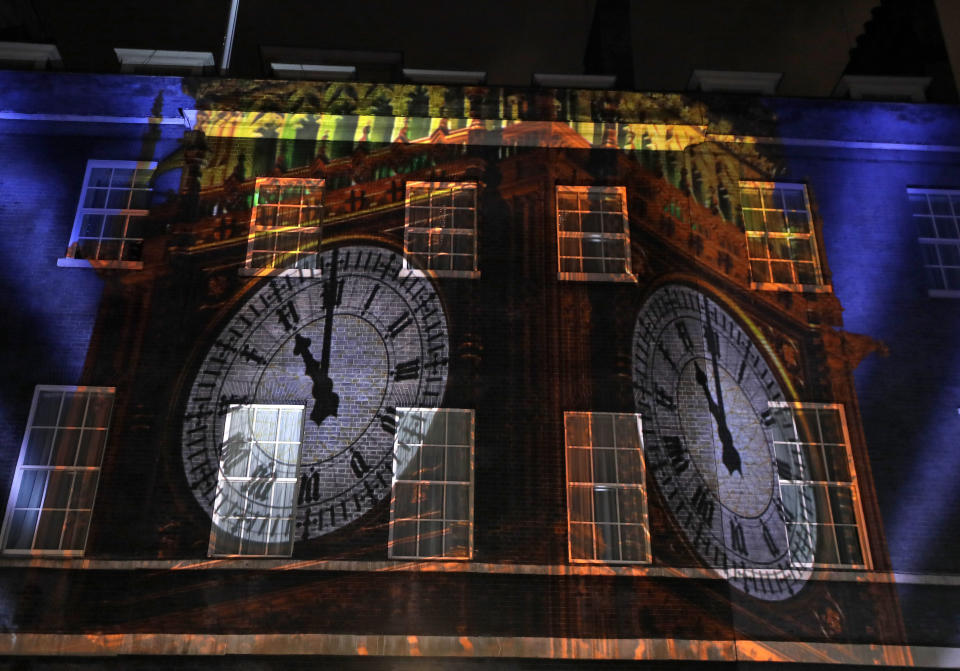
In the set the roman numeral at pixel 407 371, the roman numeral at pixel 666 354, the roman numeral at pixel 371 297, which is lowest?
the roman numeral at pixel 407 371

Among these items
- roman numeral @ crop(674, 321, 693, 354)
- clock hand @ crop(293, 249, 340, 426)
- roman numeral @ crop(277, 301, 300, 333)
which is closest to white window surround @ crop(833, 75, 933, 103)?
roman numeral @ crop(674, 321, 693, 354)

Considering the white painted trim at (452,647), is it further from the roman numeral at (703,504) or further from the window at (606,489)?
the roman numeral at (703,504)

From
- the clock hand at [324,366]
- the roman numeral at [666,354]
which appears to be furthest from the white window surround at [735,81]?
the clock hand at [324,366]

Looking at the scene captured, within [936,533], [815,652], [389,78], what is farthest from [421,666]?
[389,78]

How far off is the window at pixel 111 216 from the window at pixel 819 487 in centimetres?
1229

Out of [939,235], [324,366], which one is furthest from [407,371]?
[939,235]

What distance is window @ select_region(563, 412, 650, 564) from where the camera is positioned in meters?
12.9

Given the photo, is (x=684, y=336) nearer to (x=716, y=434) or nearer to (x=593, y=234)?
(x=716, y=434)

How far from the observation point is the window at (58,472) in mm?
12703

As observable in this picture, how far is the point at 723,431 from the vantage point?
1380 cm

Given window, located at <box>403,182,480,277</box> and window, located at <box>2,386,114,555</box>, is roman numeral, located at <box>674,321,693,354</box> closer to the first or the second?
window, located at <box>403,182,480,277</box>

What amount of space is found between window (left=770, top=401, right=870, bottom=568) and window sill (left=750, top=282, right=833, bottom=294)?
2.25 m

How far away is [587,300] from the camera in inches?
566

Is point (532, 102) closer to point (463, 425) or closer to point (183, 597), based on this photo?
point (463, 425)
